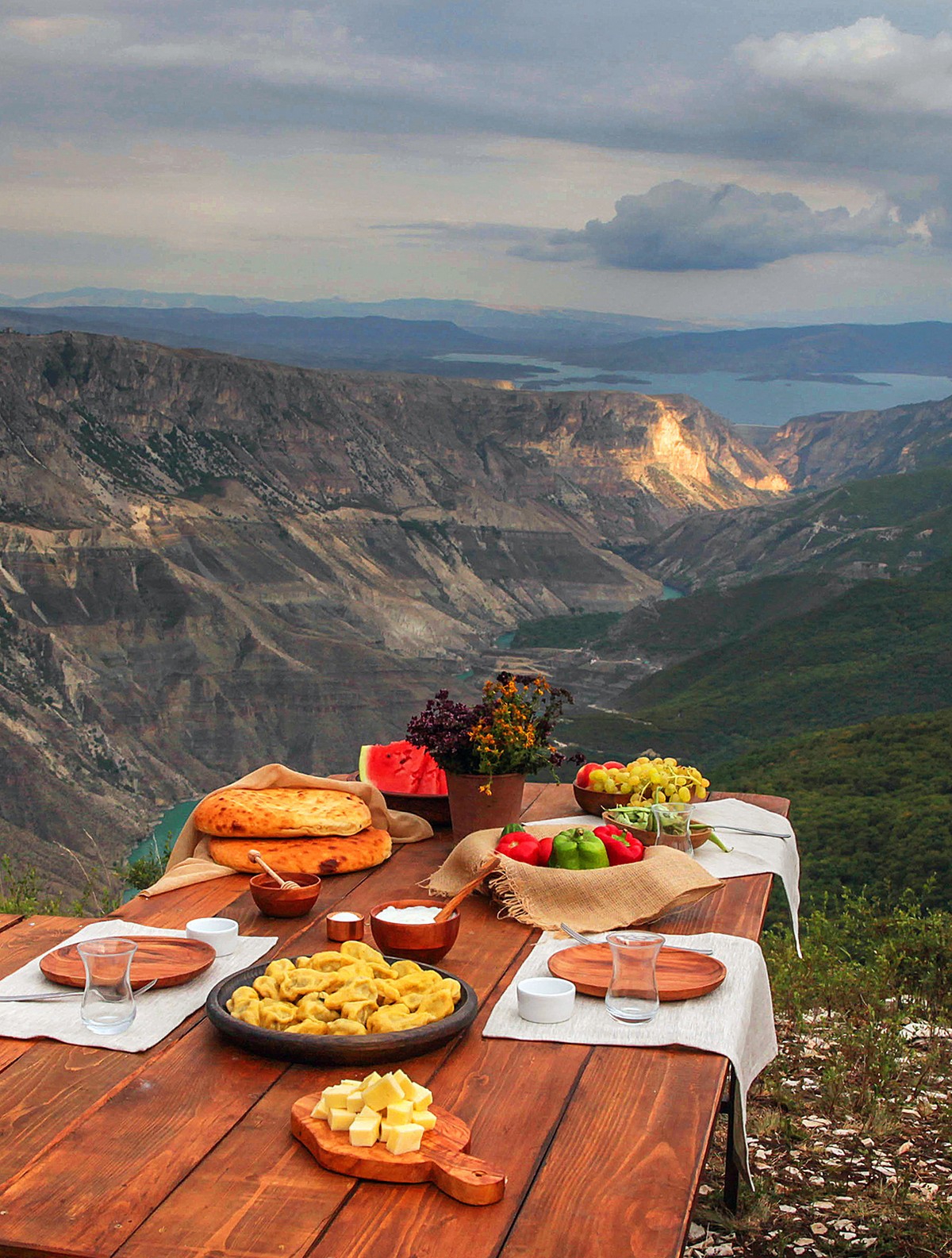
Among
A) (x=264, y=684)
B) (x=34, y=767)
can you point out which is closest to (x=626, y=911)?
(x=34, y=767)

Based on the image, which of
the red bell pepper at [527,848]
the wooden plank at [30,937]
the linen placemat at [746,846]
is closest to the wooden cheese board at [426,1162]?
the wooden plank at [30,937]

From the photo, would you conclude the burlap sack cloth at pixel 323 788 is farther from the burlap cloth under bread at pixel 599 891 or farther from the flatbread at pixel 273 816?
the burlap cloth under bread at pixel 599 891

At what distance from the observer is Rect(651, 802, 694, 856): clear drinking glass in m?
5.08

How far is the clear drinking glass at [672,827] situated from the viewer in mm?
5082

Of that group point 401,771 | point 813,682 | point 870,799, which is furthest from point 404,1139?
point 813,682

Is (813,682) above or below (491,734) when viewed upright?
below

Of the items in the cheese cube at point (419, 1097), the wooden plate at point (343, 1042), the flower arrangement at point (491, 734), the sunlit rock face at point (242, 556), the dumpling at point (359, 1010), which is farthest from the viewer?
the sunlit rock face at point (242, 556)

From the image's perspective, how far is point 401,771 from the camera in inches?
248

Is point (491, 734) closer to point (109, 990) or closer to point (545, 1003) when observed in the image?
point (545, 1003)

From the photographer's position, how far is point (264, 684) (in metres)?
93.2

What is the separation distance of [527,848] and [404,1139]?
212 centimetres

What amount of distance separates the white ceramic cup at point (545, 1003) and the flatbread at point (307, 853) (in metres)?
1.68

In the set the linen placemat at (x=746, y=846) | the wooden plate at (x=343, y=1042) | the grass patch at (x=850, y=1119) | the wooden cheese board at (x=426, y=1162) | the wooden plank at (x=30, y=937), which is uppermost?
the wooden cheese board at (x=426, y=1162)

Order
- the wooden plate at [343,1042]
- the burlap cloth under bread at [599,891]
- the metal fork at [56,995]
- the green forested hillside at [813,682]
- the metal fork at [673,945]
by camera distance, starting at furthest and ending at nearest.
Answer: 1. the green forested hillside at [813,682]
2. the burlap cloth under bread at [599,891]
3. the metal fork at [673,945]
4. the metal fork at [56,995]
5. the wooden plate at [343,1042]
